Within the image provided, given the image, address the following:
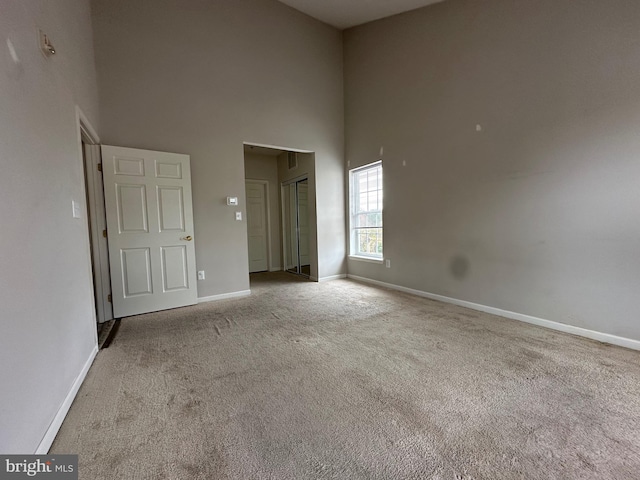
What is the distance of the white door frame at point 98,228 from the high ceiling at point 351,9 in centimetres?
346

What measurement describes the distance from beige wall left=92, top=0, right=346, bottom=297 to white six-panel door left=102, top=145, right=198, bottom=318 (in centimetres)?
19

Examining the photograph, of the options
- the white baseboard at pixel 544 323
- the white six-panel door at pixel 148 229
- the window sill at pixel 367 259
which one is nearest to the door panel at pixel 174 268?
the white six-panel door at pixel 148 229

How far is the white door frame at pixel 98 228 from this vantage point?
297cm

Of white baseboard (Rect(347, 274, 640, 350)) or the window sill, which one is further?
the window sill

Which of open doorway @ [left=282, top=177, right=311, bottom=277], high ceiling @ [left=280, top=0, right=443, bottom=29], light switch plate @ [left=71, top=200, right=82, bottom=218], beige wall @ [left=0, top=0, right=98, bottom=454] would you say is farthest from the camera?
open doorway @ [left=282, top=177, right=311, bottom=277]

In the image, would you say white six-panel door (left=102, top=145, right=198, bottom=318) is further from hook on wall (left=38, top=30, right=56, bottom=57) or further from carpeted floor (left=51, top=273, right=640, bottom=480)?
hook on wall (left=38, top=30, right=56, bottom=57)

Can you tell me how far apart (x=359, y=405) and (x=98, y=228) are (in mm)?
3245

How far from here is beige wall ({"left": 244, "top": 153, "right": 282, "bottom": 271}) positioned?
601 centimetres

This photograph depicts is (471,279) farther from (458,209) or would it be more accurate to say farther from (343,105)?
(343,105)

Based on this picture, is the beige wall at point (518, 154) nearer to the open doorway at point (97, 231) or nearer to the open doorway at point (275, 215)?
the open doorway at point (275, 215)

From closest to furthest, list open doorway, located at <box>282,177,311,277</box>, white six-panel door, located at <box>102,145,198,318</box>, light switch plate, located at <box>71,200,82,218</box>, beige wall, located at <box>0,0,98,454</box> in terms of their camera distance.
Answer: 1. beige wall, located at <box>0,0,98,454</box>
2. light switch plate, located at <box>71,200,82,218</box>
3. white six-panel door, located at <box>102,145,198,318</box>
4. open doorway, located at <box>282,177,311,277</box>

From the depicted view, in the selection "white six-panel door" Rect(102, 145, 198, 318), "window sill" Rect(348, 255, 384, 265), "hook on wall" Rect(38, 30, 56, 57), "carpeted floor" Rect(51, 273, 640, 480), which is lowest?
"carpeted floor" Rect(51, 273, 640, 480)

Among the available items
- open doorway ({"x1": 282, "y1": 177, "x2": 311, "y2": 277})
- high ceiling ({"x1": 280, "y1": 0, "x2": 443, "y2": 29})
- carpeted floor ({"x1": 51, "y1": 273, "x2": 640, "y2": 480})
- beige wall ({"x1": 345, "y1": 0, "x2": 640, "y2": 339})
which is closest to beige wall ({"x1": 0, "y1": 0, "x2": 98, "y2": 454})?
carpeted floor ({"x1": 51, "y1": 273, "x2": 640, "y2": 480})

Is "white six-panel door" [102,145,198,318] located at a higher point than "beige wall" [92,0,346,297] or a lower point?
lower
